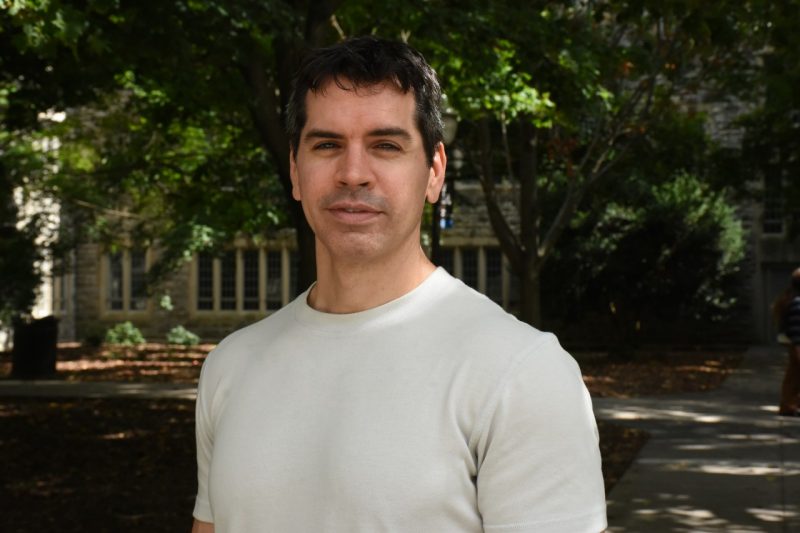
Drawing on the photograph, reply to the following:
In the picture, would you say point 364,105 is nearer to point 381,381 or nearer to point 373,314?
point 373,314

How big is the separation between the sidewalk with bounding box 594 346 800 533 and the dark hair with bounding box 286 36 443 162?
218 inches

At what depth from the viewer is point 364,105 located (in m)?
1.97

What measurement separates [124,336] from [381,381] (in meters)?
30.2

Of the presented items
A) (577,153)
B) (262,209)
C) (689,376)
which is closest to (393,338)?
(262,209)

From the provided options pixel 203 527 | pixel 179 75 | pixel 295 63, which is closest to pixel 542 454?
pixel 203 527

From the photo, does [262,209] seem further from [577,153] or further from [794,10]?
[794,10]

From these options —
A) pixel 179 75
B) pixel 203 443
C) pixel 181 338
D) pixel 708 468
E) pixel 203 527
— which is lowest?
pixel 708 468

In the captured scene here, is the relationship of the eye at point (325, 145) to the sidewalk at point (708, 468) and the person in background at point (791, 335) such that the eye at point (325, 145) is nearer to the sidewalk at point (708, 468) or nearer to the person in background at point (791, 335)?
the sidewalk at point (708, 468)

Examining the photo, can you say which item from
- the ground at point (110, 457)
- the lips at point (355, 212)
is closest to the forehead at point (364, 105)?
the lips at point (355, 212)

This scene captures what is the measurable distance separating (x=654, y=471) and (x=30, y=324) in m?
12.4

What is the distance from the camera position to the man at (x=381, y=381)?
176cm

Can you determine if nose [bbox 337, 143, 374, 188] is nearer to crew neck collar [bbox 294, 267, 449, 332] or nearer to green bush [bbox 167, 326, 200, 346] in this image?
crew neck collar [bbox 294, 267, 449, 332]

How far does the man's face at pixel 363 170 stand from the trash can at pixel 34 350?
58.7 feet

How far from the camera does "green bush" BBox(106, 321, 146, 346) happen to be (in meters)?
31.1
